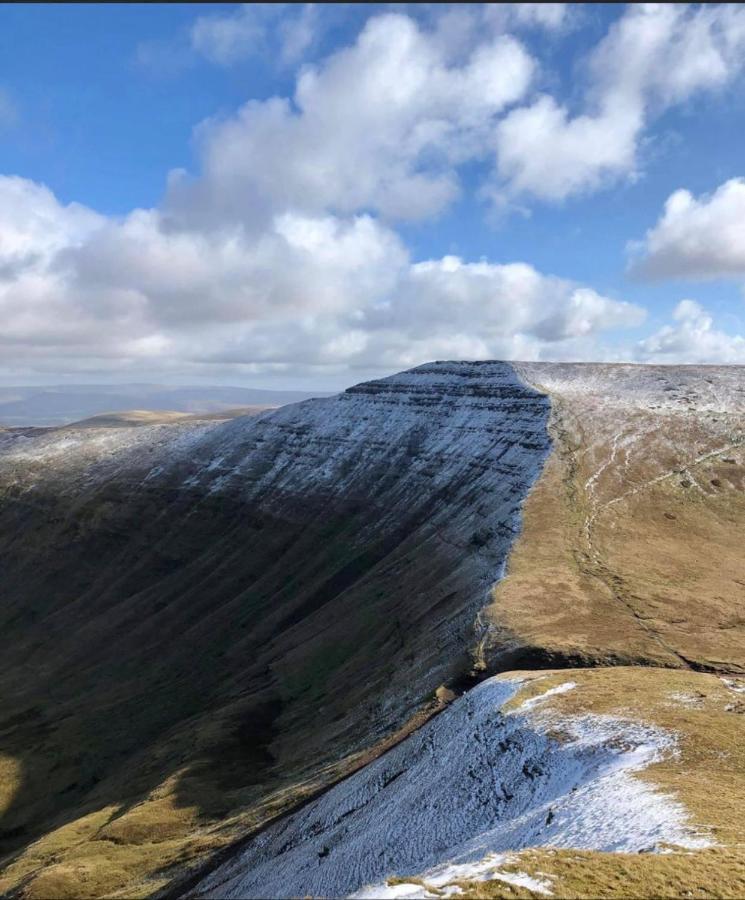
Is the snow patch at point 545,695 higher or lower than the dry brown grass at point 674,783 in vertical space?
lower

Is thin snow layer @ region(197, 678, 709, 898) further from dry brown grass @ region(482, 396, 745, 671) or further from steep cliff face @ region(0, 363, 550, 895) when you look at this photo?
dry brown grass @ region(482, 396, 745, 671)

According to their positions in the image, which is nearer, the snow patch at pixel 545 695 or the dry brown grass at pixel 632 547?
the snow patch at pixel 545 695

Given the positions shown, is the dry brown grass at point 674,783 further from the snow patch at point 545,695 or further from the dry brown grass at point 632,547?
the dry brown grass at point 632,547

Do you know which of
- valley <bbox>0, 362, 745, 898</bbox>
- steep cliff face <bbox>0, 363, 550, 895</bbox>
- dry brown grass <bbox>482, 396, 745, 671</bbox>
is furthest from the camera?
steep cliff face <bbox>0, 363, 550, 895</bbox>

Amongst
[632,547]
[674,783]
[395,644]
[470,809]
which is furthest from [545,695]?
[632,547]

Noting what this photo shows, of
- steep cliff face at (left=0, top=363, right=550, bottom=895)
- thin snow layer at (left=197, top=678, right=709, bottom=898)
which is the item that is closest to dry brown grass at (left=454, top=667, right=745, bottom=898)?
thin snow layer at (left=197, top=678, right=709, bottom=898)

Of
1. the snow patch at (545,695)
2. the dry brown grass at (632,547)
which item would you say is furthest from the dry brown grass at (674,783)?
the dry brown grass at (632,547)
